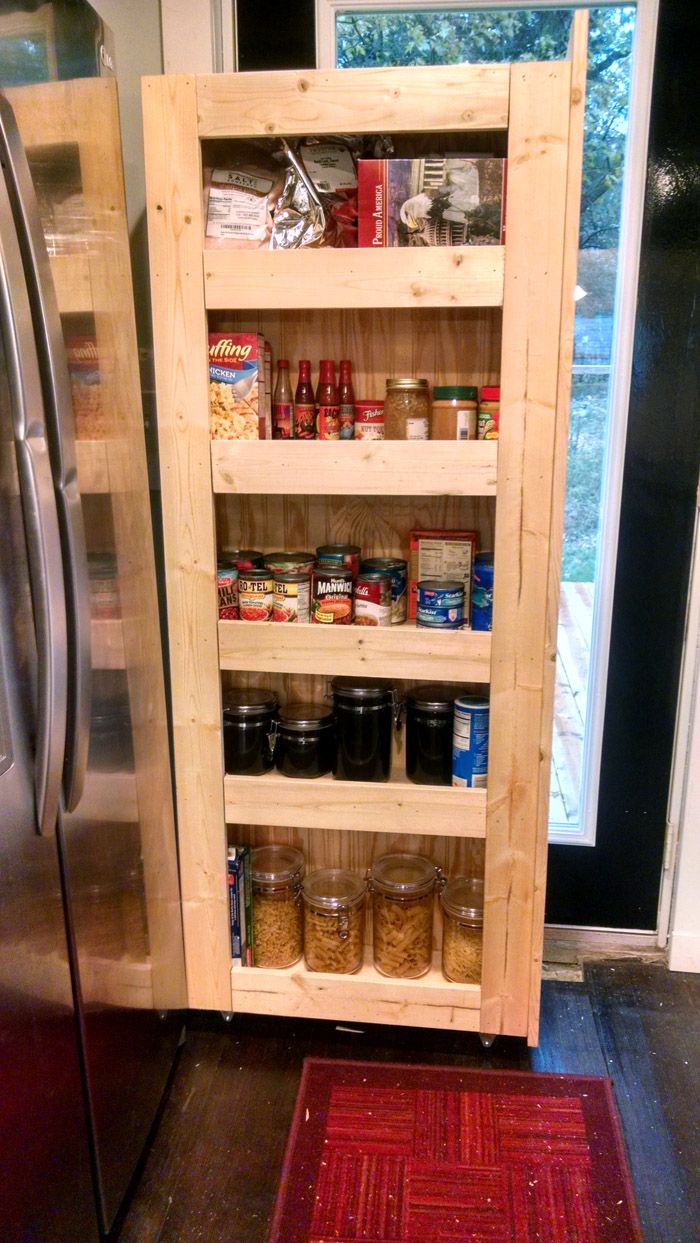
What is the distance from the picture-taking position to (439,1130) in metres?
1.72

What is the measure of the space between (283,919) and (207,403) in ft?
3.70

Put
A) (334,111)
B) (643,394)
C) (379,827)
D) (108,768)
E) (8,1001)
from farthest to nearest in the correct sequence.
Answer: (643,394) < (379,827) < (334,111) < (108,768) < (8,1001)

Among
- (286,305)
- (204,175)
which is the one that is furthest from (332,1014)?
(204,175)

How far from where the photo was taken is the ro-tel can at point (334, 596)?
5.92ft

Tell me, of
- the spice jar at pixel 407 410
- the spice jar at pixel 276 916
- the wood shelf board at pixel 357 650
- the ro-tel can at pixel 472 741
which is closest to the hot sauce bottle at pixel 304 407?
the spice jar at pixel 407 410

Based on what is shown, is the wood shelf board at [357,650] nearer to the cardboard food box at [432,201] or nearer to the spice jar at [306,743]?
the spice jar at [306,743]

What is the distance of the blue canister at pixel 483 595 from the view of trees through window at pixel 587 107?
418mm

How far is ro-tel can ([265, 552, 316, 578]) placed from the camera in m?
1.81

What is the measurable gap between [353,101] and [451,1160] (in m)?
1.93

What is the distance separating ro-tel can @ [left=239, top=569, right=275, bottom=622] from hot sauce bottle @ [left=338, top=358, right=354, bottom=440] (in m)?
0.33

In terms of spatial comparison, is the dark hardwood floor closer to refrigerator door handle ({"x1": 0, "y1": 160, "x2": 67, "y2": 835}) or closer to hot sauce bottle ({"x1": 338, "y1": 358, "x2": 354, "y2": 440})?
refrigerator door handle ({"x1": 0, "y1": 160, "x2": 67, "y2": 835})

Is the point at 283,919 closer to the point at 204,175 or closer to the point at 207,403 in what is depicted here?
the point at 207,403

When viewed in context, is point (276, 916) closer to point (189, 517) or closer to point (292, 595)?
point (292, 595)

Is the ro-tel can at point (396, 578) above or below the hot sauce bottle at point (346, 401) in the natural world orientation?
below
